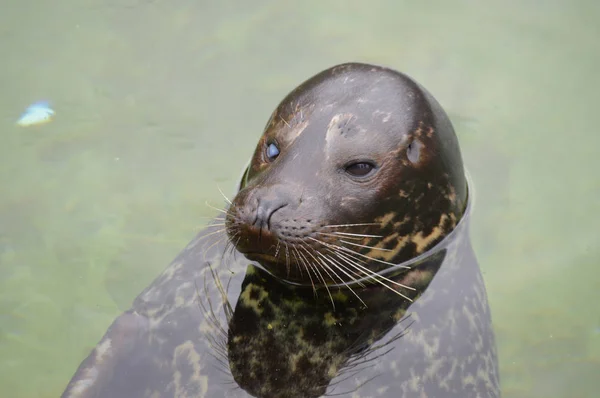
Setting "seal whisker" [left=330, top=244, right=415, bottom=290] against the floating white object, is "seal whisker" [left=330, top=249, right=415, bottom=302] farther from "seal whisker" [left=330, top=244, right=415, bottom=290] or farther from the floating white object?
the floating white object

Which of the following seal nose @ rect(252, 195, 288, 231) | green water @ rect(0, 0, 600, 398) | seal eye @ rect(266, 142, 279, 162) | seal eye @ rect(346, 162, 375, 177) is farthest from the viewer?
green water @ rect(0, 0, 600, 398)

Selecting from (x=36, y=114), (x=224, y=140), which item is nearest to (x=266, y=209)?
(x=224, y=140)

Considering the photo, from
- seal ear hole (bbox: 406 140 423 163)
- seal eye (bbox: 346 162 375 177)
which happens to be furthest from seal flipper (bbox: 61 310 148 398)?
seal ear hole (bbox: 406 140 423 163)

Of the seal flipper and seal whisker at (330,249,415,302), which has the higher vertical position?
seal whisker at (330,249,415,302)

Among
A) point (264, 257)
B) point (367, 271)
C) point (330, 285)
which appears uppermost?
point (264, 257)

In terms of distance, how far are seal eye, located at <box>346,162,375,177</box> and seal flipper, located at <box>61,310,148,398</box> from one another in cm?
135

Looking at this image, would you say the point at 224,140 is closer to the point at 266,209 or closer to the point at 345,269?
the point at 345,269

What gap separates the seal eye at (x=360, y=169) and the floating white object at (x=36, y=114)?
3269 millimetres

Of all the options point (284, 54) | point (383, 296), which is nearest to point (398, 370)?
point (383, 296)

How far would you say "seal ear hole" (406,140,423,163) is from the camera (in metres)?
4.54

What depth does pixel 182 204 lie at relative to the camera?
6238 millimetres

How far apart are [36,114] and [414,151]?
11.5 feet

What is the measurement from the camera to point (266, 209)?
408 centimetres

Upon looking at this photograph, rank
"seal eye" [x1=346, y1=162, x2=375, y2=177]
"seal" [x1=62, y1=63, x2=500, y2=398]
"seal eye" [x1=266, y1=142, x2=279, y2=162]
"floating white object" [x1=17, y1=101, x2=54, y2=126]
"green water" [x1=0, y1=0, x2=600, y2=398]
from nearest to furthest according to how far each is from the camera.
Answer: "seal" [x1=62, y1=63, x2=500, y2=398] → "seal eye" [x1=346, y1=162, x2=375, y2=177] → "seal eye" [x1=266, y1=142, x2=279, y2=162] → "green water" [x1=0, y1=0, x2=600, y2=398] → "floating white object" [x1=17, y1=101, x2=54, y2=126]
